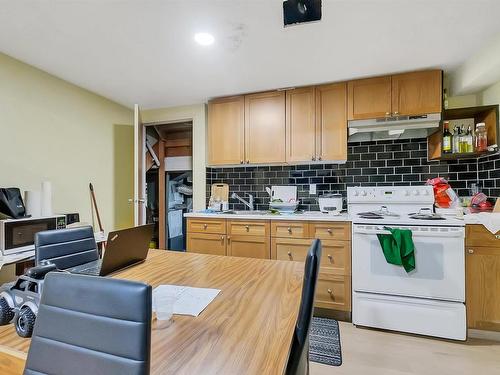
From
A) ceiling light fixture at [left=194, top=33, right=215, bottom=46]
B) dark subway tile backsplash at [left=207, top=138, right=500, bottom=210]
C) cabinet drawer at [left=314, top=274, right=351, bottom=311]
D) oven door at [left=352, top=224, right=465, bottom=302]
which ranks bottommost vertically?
cabinet drawer at [left=314, top=274, right=351, bottom=311]

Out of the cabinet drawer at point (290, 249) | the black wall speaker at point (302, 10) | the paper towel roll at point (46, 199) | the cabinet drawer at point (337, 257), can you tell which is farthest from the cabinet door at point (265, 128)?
the paper towel roll at point (46, 199)

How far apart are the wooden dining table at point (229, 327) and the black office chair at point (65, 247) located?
0.47 metres

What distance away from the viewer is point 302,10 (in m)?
1.47

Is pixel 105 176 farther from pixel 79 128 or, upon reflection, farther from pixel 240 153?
pixel 240 153

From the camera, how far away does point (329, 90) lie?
278 centimetres

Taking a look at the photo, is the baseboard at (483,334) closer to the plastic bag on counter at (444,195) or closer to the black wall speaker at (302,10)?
the plastic bag on counter at (444,195)

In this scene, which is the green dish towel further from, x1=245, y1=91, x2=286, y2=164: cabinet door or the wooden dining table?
x1=245, y1=91, x2=286, y2=164: cabinet door

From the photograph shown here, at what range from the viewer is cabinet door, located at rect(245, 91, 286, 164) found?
2.96 m

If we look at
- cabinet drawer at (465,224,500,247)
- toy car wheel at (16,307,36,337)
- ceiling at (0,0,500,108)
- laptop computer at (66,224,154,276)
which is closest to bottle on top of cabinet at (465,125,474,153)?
ceiling at (0,0,500,108)

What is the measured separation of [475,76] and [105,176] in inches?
156

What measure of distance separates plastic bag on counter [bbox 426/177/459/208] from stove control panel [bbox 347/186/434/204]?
44 millimetres

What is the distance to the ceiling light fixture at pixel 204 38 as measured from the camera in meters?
1.93

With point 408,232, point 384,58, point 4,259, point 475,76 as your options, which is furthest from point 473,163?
point 4,259

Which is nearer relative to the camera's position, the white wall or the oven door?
the oven door
